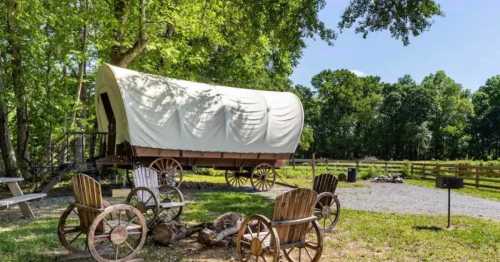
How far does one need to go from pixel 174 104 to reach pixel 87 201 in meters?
6.99

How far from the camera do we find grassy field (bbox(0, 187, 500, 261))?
16.7 feet

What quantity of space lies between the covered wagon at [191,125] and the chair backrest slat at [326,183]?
18.2ft

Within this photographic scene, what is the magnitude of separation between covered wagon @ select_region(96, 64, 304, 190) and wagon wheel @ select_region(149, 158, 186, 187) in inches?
1.1

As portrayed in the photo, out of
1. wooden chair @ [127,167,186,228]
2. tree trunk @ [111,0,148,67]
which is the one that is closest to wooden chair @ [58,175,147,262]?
wooden chair @ [127,167,186,228]

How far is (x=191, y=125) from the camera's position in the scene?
11.5 m

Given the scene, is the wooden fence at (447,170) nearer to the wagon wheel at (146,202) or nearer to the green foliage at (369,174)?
the green foliage at (369,174)

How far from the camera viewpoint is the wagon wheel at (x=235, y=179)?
13.7m

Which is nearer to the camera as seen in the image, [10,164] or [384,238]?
[384,238]

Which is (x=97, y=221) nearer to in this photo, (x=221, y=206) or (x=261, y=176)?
(x=221, y=206)

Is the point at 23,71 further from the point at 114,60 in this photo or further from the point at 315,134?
the point at 315,134

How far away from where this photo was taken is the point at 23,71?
447 inches

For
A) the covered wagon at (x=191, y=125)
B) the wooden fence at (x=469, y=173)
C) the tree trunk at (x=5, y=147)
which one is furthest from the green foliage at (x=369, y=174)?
the tree trunk at (x=5, y=147)

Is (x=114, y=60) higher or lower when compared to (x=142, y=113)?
higher

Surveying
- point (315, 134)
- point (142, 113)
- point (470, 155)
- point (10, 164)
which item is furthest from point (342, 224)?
point (470, 155)
